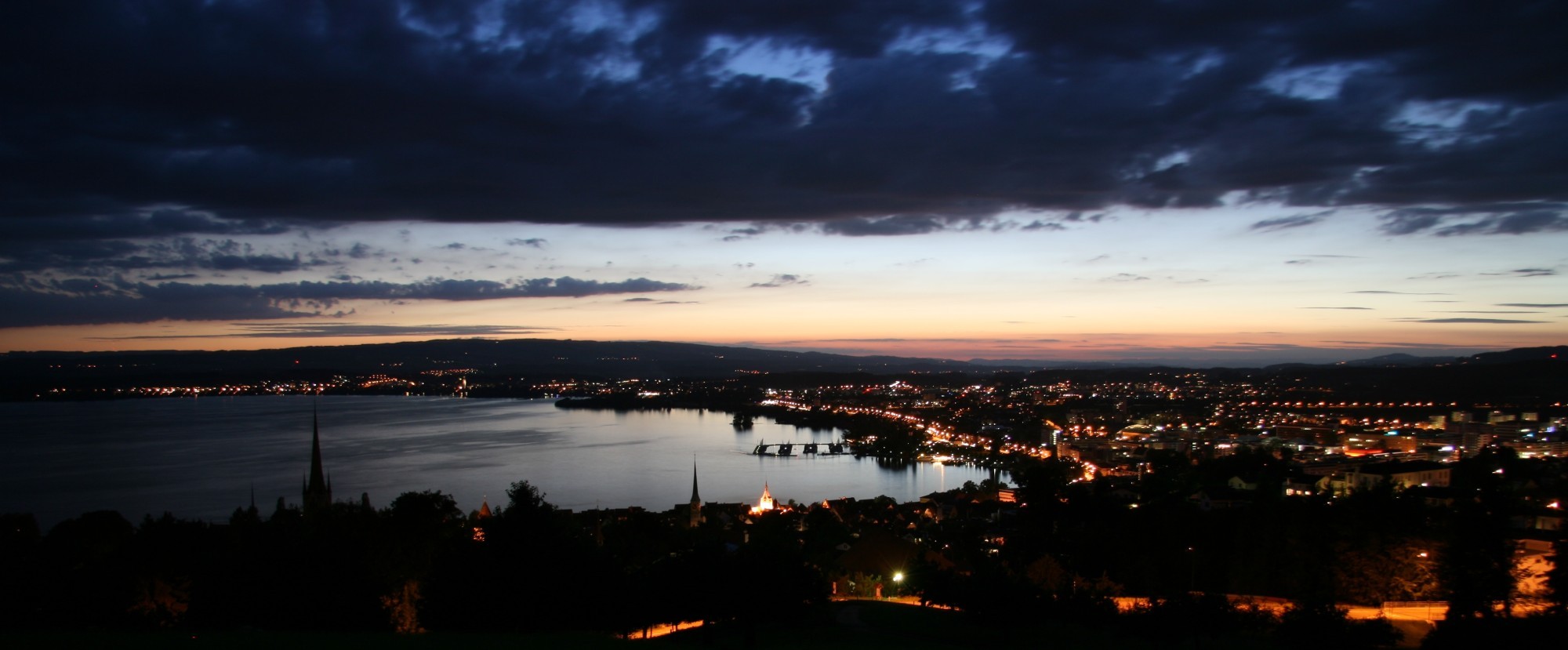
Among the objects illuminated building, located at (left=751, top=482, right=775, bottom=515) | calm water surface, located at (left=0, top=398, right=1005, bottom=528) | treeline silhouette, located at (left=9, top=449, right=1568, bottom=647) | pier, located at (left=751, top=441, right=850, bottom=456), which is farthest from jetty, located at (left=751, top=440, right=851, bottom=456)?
treeline silhouette, located at (left=9, top=449, right=1568, bottom=647)

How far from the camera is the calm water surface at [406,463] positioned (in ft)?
91.2

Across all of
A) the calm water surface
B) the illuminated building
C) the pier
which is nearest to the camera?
the illuminated building

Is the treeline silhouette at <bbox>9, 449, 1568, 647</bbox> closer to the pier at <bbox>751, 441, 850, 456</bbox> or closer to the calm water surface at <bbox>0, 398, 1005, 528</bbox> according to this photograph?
the calm water surface at <bbox>0, 398, 1005, 528</bbox>

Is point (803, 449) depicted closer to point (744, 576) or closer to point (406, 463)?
point (406, 463)

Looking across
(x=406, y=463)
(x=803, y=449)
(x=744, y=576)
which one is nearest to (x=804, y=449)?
(x=803, y=449)

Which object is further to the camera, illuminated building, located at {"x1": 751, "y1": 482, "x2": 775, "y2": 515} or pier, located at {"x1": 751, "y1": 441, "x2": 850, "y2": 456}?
pier, located at {"x1": 751, "y1": 441, "x2": 850, "y2": 456}

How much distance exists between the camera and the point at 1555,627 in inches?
258

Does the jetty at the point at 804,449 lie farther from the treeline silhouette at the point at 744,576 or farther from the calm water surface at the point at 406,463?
the treeline silhouette at the point at 744,576

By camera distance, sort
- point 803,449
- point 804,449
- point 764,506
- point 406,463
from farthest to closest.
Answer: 1. point 803,449
2. point 804,449
3. point 406,463
4. point 764,506

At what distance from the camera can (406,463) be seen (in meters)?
35.5

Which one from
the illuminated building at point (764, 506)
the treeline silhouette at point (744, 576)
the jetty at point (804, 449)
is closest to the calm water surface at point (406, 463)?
the jetty at point (804, 449)

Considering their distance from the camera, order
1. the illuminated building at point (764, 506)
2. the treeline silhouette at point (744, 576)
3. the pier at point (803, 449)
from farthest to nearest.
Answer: the pier at point (803, 449) < the illuminated building at point (764, 506) < the treeline silhouette at point (744, 576)

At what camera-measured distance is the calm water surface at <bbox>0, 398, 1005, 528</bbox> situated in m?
27.8

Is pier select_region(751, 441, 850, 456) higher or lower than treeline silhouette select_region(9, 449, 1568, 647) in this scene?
lower
